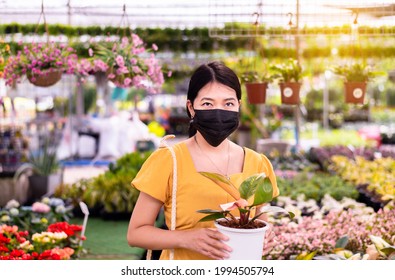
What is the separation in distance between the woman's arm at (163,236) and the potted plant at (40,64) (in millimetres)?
2483

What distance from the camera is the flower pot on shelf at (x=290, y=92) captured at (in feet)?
15.0

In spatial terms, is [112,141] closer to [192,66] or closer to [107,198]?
[192,66]

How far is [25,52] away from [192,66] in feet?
21.8

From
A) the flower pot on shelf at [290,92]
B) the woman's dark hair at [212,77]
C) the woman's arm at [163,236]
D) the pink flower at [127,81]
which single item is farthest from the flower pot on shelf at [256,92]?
the woman's arm at [163,236]

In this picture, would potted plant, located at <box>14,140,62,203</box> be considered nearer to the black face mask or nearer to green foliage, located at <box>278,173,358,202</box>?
green foliage, located at <box>278,173,358,202</box>

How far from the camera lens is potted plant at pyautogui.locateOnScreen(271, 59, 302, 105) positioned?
4.59 meters

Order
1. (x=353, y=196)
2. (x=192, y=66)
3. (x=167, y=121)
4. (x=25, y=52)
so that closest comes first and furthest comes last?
(x=25, y=52) < (x=353, y=196) < (x=192, y=66) < (x=167, y=121)

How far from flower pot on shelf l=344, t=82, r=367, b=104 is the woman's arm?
291 cm

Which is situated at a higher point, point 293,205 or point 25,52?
point 25,52

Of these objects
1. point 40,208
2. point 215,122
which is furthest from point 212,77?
point 40,208

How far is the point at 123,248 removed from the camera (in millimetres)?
4801

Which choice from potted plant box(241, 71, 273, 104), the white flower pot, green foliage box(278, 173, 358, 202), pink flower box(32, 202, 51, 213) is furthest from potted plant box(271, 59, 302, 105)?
the white flower pot

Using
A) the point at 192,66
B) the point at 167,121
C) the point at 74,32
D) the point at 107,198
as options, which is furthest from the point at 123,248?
the point at 167,121

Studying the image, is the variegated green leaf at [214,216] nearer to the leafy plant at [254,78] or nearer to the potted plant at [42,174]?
the leafy plant at [254,78]
